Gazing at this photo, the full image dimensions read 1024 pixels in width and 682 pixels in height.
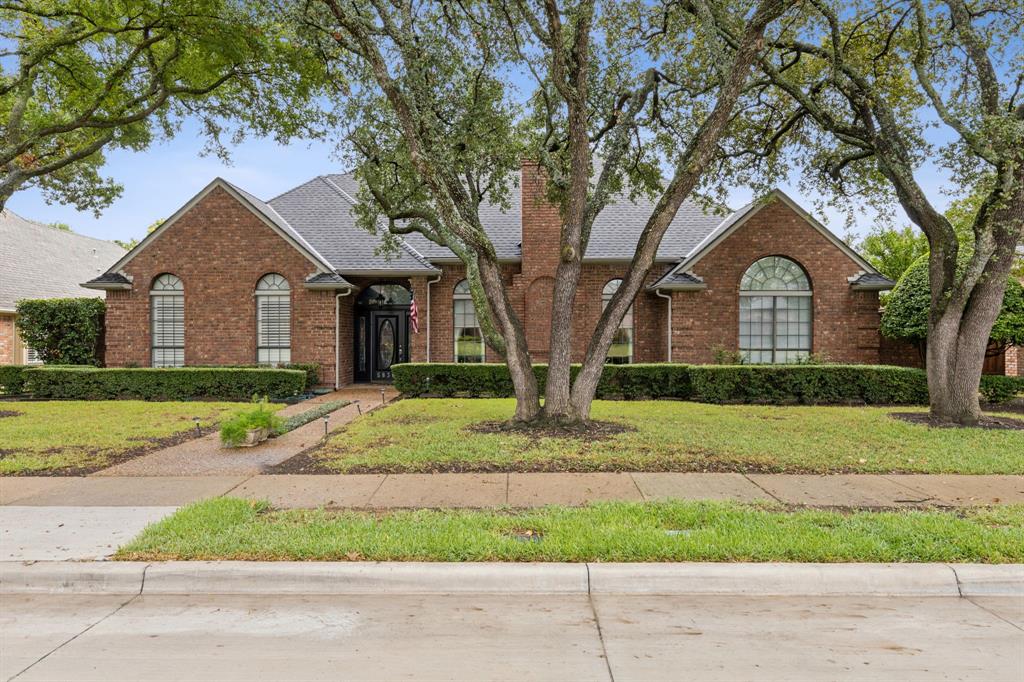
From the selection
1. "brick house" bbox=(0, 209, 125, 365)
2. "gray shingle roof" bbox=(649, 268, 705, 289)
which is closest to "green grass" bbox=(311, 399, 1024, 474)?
"gray shingle roof" bbox=(649, 268, 705, 289)

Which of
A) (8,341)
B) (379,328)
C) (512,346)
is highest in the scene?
(379,328)

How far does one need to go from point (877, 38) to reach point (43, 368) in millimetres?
22369

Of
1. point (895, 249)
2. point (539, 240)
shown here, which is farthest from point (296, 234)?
point (895, 249)

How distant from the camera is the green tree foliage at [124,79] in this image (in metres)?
12.3

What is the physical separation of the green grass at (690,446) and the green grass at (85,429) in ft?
10.6

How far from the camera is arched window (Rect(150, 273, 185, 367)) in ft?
61.1

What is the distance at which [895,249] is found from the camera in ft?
110

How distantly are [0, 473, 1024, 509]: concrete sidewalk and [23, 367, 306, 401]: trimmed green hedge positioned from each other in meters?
8.98

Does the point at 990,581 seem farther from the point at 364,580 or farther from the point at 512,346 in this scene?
the point at 512,346

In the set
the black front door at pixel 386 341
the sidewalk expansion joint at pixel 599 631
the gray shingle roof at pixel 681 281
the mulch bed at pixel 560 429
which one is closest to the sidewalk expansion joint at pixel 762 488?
the mulch bed at pixel 560 429

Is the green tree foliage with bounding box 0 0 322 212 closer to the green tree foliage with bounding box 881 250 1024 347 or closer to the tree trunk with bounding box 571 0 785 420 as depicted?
the tree trunk with bounding box 571 0 785 420

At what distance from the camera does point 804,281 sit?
18156 millimetres

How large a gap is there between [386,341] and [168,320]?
6739 mm

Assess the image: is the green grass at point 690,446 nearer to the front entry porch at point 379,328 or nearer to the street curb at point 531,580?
the street curb at point 531,580
